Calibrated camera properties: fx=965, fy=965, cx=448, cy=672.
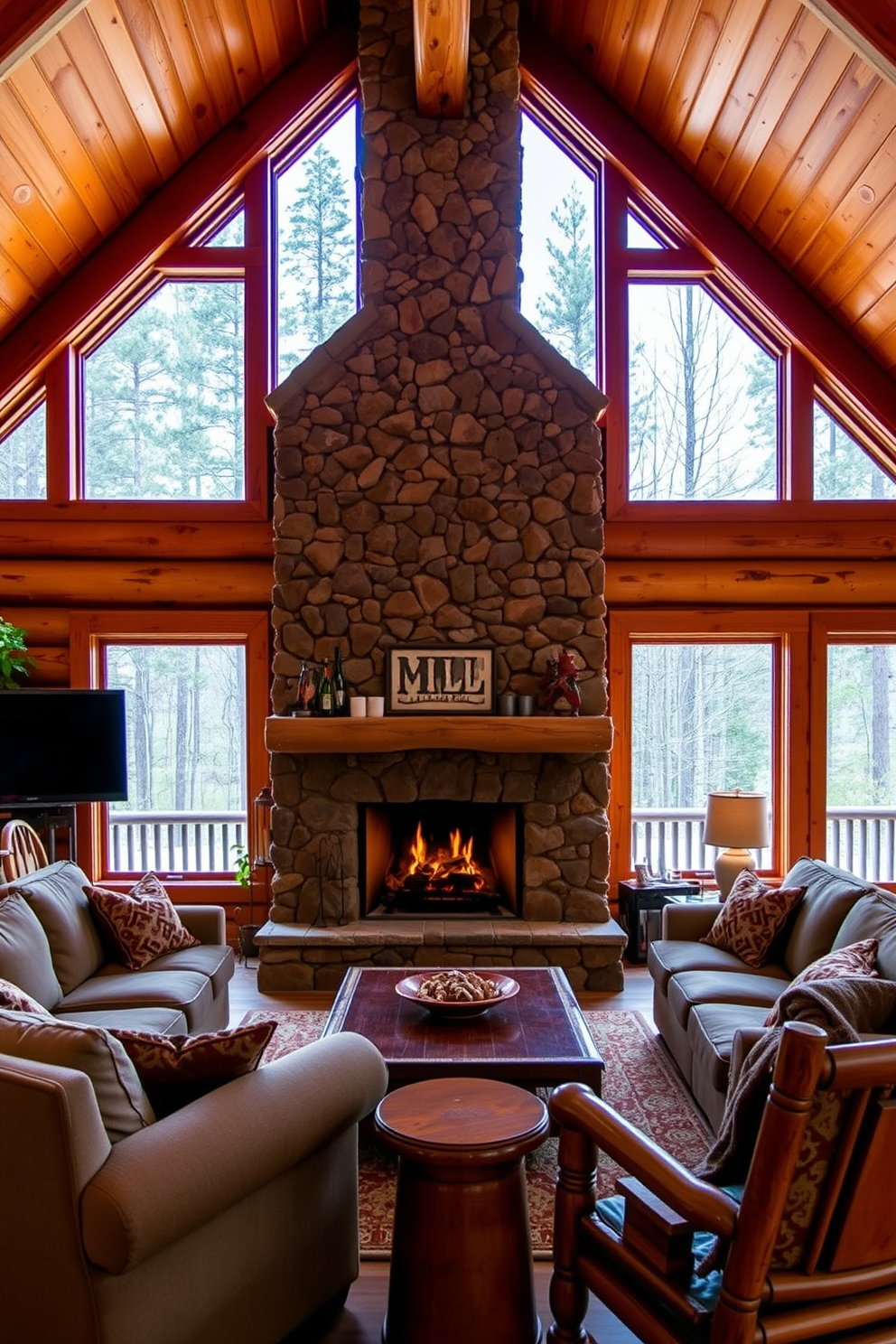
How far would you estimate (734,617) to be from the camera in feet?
21.4

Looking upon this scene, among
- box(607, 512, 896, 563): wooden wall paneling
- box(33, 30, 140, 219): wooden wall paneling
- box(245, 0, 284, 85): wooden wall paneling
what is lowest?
box(607, 512, 896, 563): wooden wall paneling

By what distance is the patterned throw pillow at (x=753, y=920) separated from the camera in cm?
419

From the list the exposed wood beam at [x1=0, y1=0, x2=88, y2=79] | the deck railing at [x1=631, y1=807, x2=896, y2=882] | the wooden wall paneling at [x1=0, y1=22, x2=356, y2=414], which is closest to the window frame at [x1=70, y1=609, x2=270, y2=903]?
the wooden wall paneling at [x1=0, y1=22, x2=356, y2=414]

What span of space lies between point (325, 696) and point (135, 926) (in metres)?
1.81

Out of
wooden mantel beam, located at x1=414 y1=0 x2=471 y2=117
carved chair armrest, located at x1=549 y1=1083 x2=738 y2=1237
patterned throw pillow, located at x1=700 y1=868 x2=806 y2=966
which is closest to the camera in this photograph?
carved chair armrest, located at x1=549 y1=1083 x2=738 y2=1237

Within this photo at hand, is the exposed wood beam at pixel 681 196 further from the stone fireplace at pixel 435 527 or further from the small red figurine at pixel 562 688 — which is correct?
the small red figurine at pixel 562 688

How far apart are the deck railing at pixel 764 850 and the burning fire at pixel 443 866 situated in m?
1.27

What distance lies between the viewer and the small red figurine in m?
5.60

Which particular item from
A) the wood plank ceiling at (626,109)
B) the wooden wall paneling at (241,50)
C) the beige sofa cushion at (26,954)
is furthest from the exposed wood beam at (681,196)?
the beige sofa cushion at (26,954)

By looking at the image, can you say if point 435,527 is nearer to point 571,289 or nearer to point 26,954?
point 571,289

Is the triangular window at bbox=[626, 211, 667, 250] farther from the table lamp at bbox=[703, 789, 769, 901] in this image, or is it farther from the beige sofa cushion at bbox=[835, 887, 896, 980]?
the beige sofa cushion at bbox=[835, 887, 896, 980]

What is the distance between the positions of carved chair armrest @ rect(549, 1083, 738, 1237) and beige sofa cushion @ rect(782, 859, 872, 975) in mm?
1838

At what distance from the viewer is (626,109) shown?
649 cm

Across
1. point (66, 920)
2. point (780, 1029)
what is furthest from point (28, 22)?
point (780, 1029)
